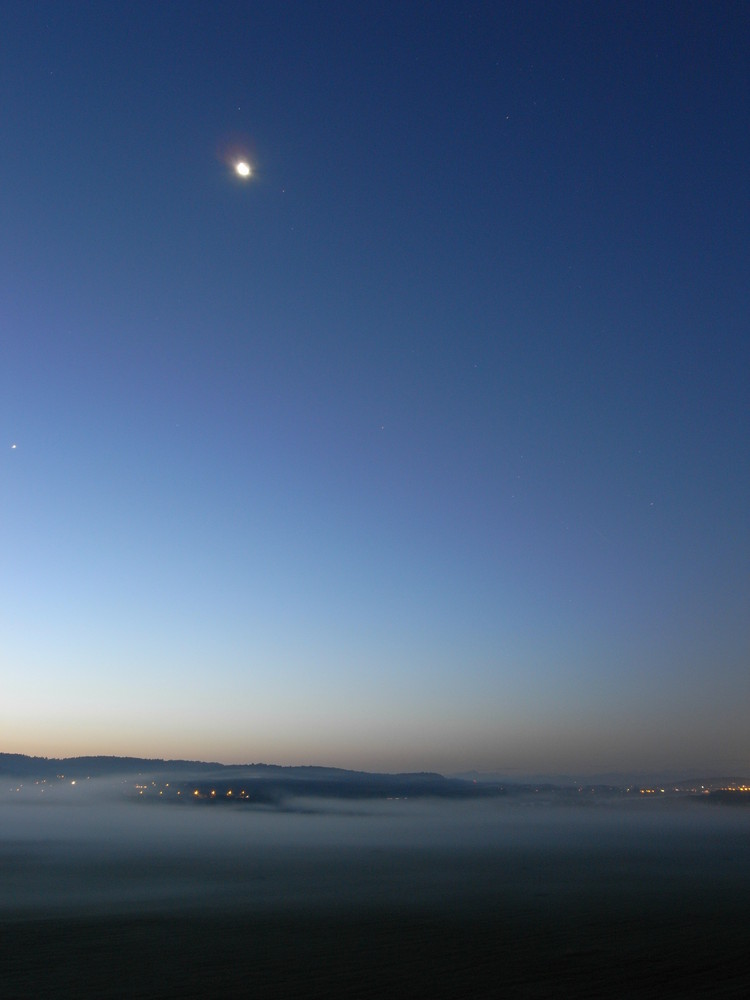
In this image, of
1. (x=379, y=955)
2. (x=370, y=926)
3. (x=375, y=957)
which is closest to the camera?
(x=375, y=957)

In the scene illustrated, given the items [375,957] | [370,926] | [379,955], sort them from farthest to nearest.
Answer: [370,926] < [379,955] < [375,957]

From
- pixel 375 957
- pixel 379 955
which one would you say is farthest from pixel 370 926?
pixel 375 957

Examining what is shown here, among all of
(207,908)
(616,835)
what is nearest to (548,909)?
(207,908)

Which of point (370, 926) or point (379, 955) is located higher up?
point (379, 955)

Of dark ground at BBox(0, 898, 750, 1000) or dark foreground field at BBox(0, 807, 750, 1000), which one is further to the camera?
dark foreground field at BBox(0, 807, 750, 1000)

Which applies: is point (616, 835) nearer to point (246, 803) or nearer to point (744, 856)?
point (744, 856)

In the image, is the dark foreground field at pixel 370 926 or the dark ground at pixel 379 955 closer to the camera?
the dark ground at pixel 379 955

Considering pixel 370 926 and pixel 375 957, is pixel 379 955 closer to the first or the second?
pixel 375 957

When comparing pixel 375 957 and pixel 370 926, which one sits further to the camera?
pixel 370 926
